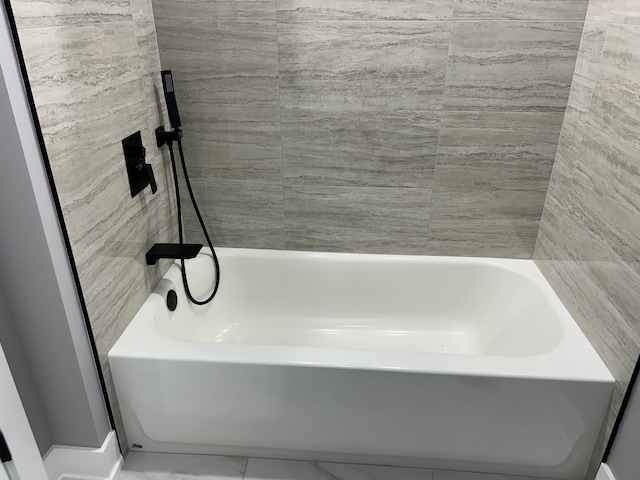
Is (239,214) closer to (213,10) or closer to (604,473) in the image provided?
(213,10)

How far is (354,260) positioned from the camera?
83.1 inches

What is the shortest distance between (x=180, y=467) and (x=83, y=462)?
12.5 inches

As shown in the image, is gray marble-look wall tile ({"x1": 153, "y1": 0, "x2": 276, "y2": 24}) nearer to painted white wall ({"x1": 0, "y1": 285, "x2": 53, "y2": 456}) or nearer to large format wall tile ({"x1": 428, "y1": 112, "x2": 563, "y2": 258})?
large format wall tile ({"x1": 428, "y1": 112, "x2": 563, "y2": 258})

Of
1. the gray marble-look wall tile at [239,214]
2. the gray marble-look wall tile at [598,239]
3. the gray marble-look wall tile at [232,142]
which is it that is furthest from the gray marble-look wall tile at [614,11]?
the gray marble-look wall tile at [239,214]

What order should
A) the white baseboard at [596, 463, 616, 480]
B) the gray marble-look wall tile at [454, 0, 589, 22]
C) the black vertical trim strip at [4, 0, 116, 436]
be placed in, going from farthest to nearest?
the gray marble-look wall tile at [454, 0, 589, 22] → the white baseboard at [596, 463, 616, 480] → the black vertical trim strip at [4, 0, 116, 436]

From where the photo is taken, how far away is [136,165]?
166 cm

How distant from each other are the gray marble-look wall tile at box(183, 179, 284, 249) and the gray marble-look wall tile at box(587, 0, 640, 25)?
1.32 meters

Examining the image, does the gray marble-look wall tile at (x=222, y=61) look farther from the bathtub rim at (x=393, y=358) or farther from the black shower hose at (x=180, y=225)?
the bathtub rim at (x=393, y=358)

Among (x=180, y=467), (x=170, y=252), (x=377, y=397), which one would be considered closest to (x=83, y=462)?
(x=180, y=467)

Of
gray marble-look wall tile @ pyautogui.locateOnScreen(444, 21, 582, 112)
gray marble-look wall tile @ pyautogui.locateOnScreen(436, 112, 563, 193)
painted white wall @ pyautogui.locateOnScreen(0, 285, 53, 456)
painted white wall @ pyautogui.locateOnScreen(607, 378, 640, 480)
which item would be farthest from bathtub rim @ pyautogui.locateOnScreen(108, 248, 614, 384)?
gray marble-look wall tile @ pyautogui.locateOnScreen(444, 21, 582, 112)

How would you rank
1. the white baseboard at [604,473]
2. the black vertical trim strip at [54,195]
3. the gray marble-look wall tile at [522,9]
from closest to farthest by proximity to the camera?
1. the black vertical trim strip at [54,195]
2. the white baseboard at [604,473]
3. the gray marble-look wall tile at [522,9]

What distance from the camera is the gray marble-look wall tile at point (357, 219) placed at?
2.02 meters

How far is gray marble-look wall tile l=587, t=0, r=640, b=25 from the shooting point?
1.36 metres

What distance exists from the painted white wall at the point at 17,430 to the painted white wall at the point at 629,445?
5.66 feet
